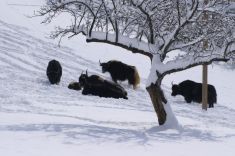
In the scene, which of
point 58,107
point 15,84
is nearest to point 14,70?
point 15,84

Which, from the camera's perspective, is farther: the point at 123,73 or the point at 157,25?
the point at 123,73

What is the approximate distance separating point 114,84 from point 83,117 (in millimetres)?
5309

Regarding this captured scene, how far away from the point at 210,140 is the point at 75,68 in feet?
46.2

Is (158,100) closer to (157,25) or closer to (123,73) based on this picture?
(157,25)

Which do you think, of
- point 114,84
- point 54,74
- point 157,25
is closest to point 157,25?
point 157,25

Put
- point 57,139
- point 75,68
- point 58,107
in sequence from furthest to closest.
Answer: point 75,68
point 58,107
point 57,139

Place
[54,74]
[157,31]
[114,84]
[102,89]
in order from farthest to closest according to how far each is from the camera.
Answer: [54,74] → [114,84] → [102,89] → [157,31]

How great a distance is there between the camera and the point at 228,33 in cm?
1138

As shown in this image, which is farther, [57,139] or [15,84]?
[15,84]

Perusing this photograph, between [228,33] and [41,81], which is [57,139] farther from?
[41,81]

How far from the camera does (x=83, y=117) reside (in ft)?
40.3

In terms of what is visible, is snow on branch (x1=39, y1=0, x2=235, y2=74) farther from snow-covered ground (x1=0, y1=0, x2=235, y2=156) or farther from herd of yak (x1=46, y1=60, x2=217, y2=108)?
herd of yak (x1=46, y1=60, x2=217, y2=108)

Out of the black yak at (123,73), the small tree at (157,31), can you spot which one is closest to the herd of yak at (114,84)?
the black yak at (123,73)

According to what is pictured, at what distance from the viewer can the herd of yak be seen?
17297mm
